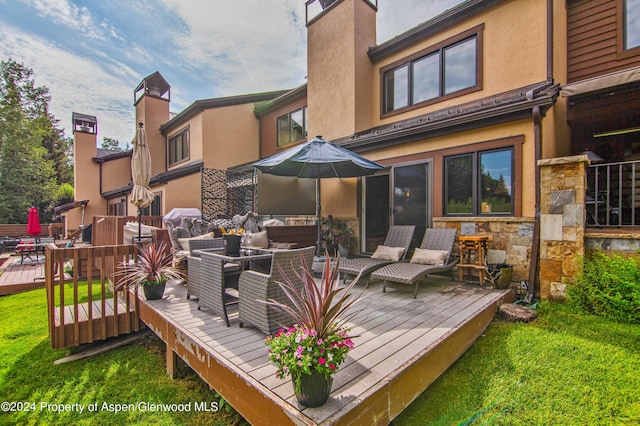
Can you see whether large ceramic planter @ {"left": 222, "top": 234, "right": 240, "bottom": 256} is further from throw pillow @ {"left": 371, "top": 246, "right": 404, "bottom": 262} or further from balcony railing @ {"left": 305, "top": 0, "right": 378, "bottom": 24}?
balcony railing @ {"left": 305, "top": 0, "right": 378, "bottom": 24}

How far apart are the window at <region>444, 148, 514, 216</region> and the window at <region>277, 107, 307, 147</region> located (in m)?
6.57

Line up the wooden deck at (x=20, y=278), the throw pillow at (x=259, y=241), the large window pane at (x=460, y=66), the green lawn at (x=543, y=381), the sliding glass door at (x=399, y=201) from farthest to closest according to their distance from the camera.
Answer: the wooden deck at (x=20, y=278), the large window pane at (x=460, y=66), the sliding glass door at (x=399, y=201), the throw pillow at (x=259, y=241), the green lawn at (x=543, y=381)

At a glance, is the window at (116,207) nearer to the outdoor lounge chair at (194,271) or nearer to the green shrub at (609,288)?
the outdoor lounge chair at (194,271)

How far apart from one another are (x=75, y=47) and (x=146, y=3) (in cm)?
675

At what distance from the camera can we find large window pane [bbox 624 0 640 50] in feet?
19.6

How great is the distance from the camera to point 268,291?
289 centimetres

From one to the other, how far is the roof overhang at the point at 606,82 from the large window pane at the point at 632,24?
1.96 metres

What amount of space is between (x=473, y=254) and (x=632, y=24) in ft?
19.1

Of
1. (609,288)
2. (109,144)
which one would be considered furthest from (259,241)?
(109,144)

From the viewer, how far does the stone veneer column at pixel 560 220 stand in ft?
13.9

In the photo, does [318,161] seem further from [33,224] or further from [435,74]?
[33,224]

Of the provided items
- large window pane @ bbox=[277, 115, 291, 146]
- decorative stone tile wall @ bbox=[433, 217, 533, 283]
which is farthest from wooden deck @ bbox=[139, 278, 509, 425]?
large window pane @ bbox=[277, 115, 291, 146]

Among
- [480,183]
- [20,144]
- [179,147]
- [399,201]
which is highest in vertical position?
[20,144]

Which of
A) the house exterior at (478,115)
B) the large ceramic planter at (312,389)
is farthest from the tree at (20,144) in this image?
the large ceramic planter at (312,389)
